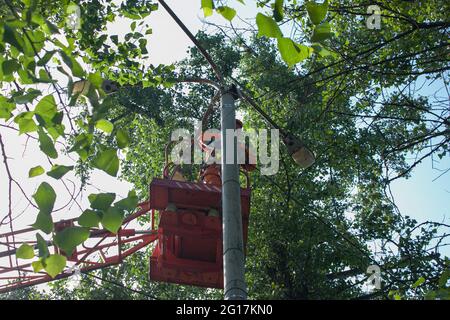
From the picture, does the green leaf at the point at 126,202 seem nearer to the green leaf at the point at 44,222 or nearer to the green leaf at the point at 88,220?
the green leaf at the point at 88,220

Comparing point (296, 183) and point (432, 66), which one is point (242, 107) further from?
point (432, 66)

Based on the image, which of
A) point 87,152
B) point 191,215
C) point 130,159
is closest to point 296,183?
point 130,159

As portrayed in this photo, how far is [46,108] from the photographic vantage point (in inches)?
156

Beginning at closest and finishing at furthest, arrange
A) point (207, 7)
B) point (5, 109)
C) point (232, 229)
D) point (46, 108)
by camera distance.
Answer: point (46, 108)
point (207, 7)
point (5, 109)
point (232, 229)

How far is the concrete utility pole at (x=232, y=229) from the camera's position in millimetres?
4930

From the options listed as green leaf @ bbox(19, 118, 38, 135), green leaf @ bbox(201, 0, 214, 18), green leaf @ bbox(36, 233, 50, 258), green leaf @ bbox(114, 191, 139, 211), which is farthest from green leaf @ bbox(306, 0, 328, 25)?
green leaf @ bbox(36, 233, 50, 258)

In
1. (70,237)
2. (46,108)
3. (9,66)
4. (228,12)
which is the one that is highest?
(228,12)

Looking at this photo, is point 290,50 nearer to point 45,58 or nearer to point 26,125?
point 45,58

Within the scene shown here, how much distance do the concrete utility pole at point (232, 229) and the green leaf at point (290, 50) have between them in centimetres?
186

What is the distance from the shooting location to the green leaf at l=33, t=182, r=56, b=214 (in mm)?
3469

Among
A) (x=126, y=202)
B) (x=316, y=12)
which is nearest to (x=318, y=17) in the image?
(x=316, y=12)

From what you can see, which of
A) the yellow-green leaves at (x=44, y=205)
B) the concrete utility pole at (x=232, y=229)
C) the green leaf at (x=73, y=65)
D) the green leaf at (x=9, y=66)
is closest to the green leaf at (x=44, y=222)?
the yellow-green leaves at (x=44, y=205)

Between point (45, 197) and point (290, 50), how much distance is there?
152 cm
